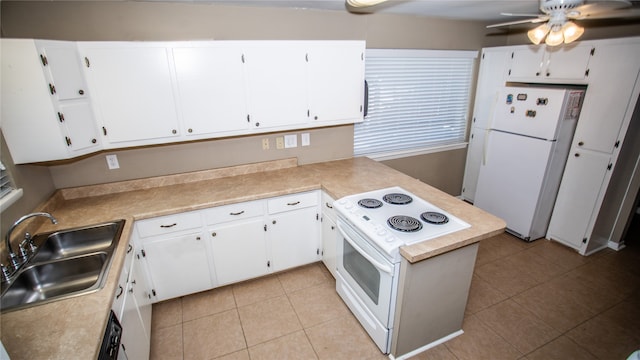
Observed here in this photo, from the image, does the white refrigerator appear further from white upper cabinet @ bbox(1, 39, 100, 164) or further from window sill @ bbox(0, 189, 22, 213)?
window sill @ bbox(0, 189, 22, 213)

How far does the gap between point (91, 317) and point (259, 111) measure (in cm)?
180

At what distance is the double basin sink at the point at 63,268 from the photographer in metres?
1.48

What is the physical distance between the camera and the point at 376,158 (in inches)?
141

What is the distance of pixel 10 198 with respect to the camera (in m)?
1.73

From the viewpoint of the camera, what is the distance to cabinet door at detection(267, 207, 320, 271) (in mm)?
2646

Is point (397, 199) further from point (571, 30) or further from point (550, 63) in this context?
point (550, 63)

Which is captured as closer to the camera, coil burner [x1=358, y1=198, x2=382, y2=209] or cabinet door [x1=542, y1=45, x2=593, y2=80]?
coil burner [x1=358, y1=198, x2=382, y2=209]

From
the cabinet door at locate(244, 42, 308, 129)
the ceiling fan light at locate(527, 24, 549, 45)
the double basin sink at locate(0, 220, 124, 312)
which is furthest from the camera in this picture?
the cabinet door at locate(244, 42, 308, 129)

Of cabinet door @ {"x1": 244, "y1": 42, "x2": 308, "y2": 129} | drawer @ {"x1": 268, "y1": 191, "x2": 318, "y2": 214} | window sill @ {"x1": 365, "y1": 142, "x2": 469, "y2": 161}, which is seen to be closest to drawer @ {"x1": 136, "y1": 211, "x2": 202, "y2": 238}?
drawer @ {"x1": 268, "y1": 191, "x2": 318, "y2": 214}

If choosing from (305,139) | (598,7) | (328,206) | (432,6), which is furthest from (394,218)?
(598,7)

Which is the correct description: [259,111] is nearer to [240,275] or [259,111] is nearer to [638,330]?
[240,275]

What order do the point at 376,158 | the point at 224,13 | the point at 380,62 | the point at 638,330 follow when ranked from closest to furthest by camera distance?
the point at 638,330
the point at 224,13
the point at 380,62
the point at 376,158

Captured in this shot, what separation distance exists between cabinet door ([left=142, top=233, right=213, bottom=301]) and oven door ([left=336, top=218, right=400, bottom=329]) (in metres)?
1.15

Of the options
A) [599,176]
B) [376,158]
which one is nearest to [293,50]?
[376,158]
